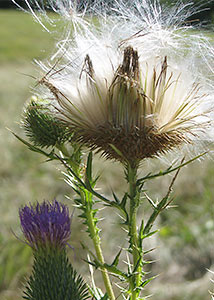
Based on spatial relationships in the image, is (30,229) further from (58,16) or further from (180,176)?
(180,176)

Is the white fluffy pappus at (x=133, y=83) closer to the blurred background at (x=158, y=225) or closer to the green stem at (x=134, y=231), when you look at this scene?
the green stem at (x=134, y=231)

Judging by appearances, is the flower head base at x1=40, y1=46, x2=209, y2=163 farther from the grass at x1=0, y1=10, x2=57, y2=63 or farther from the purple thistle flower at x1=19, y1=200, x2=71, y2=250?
the grass at x1=0, y1=10, x2=57, y2=63

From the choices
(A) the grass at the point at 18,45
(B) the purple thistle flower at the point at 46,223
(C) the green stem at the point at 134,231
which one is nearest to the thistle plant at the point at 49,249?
(B) the purple thistle flower at the point at 46,223

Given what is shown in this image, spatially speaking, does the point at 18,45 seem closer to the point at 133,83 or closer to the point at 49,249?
the point at 49,249

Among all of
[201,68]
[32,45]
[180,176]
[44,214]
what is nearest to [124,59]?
[201,68]

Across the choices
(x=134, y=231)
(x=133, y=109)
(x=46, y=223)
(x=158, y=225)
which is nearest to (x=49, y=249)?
(x=46, y=223)
